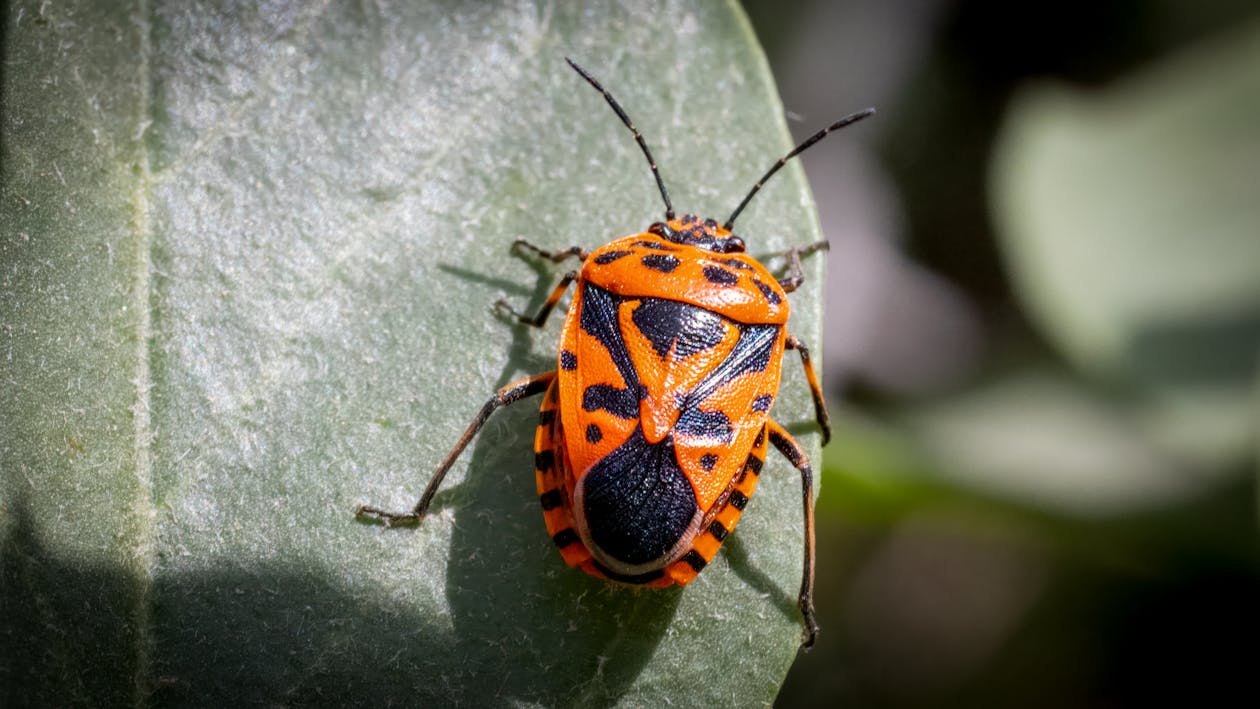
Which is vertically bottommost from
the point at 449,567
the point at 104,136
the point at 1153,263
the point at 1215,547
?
the point at 1215,547

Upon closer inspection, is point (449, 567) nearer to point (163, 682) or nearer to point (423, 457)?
point (423, 457)

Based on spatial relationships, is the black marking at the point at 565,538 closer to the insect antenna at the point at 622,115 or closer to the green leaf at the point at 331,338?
the green leaf at the point at 331,338

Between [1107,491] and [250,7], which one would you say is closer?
[250,7]

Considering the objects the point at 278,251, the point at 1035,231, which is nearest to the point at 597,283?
the point at 278,251

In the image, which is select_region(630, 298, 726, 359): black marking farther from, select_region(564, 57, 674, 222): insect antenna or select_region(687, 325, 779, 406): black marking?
select_region(564, 57, 674, 222): insect antenna

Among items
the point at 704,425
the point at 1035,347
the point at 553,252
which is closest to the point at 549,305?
the point at 553,252
